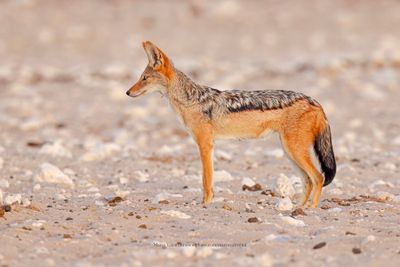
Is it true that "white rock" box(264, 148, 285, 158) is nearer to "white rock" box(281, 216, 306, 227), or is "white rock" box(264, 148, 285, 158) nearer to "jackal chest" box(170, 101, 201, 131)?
"jackal chest" box(170, 101, 201, 131)

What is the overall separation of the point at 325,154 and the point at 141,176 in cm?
246

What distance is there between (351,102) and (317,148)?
8.07m

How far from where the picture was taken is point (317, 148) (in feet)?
29.4

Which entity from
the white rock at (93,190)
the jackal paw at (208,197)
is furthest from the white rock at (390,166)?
the white rock at (93,190)

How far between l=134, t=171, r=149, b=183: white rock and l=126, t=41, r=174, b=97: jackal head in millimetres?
1267

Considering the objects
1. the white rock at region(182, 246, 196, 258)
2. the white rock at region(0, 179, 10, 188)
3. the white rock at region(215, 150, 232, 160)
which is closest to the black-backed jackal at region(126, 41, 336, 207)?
the white rock at region(0, 179, 10, 188)

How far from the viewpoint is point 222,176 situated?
1024 centimetres

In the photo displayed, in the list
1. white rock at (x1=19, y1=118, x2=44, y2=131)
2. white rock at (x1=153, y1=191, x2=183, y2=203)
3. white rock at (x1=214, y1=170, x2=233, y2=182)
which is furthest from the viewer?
white rock at (x1=19, y1=118, x2=44, y2=131)

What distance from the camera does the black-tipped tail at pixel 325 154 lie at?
29.3 ft

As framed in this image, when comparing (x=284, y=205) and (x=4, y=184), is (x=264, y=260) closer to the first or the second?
(x=284, y=205)

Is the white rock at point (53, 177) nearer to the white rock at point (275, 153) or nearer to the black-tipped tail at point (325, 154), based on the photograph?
the black-tipped tail at point (325, 154)

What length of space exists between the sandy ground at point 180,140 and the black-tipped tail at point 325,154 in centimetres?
32

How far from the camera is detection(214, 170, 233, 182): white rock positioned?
1018 cm

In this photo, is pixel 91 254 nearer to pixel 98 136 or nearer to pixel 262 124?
pixel 262 124
